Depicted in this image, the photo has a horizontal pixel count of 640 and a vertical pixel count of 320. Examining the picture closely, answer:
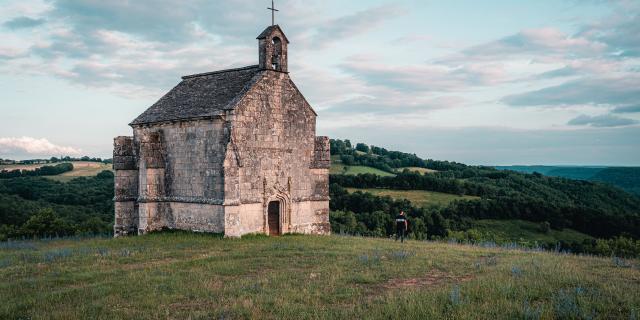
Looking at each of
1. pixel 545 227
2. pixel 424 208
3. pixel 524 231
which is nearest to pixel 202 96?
pixel 424 208

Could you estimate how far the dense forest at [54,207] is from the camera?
38000 mm

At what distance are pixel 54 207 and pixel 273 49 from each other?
126 feet

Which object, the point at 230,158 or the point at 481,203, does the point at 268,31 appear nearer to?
the point at 230,158

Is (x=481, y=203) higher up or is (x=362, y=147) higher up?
(x=362, y=147)

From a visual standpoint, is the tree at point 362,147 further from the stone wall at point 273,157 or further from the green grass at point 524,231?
the stone wall at point 273,157

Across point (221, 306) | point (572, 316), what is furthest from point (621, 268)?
point (221, 306)

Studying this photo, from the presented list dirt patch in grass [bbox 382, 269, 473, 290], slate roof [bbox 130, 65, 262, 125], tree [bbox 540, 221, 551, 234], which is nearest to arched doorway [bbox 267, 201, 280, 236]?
slate roof [bbox 130, 65, 262, 125]

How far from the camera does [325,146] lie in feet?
100

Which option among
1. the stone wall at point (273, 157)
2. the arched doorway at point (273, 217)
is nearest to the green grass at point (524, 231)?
the stone wall at point (273, 157)

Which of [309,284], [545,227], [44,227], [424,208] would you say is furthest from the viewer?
[545,227]

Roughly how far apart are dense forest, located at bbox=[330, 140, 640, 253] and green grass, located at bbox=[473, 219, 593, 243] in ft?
4.13

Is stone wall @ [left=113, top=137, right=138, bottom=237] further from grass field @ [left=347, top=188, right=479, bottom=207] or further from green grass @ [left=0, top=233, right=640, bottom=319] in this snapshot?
grass field @ [left=347, top=188, right=479, bottom=207]

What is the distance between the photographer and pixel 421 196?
7519 centimetres

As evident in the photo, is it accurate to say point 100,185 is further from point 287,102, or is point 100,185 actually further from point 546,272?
point 546,272
